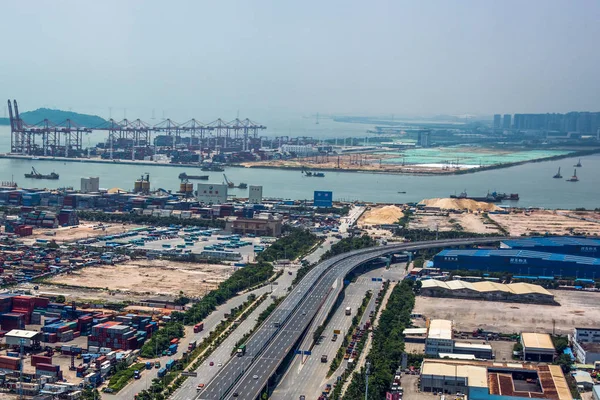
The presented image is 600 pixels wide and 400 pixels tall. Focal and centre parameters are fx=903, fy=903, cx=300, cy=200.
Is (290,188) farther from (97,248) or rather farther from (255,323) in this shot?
(255,323)

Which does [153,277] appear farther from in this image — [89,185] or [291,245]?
[89,185]

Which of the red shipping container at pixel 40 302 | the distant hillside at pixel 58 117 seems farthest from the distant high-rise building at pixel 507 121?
the red shipping container at pixel 40 302

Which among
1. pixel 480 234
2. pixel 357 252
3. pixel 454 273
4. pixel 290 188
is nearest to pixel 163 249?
pixel 357 252

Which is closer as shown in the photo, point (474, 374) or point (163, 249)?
point (474, 374)

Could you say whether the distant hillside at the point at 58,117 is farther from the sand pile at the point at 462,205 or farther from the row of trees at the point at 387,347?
the row of trees at the point at 387,347

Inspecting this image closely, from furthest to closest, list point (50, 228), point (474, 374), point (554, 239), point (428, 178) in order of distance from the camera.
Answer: point (428, 178), point (50, 228), point (554, 239), point (474, 374)

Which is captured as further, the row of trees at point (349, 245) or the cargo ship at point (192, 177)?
the cargo ship at point (192, 177)
